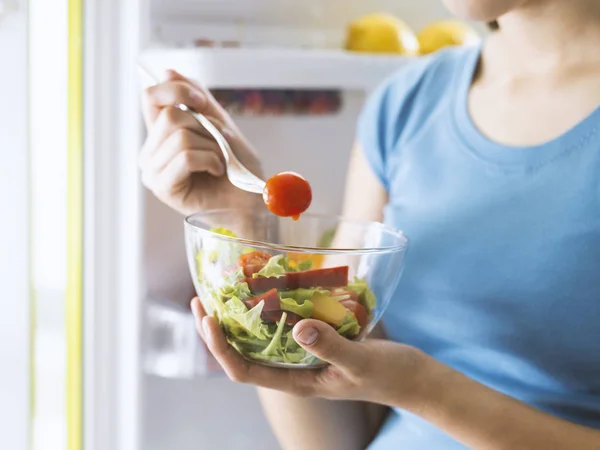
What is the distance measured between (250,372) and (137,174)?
502mm

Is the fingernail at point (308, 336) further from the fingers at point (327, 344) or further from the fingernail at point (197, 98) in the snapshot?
the fingernail at point (197, 98)

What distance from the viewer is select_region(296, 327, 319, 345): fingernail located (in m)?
0.53

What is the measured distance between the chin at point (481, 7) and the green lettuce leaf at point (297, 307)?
301 millimetres

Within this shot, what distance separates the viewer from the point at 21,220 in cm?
91

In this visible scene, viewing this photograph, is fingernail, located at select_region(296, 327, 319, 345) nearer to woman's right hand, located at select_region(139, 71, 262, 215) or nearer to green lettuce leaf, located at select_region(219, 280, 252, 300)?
green lettuce leaf, located at select_region(219, 280, 252, 300)

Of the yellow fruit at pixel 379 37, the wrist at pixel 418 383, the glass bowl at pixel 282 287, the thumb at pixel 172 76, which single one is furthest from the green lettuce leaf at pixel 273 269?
the yellow fruit at pixel 379 37

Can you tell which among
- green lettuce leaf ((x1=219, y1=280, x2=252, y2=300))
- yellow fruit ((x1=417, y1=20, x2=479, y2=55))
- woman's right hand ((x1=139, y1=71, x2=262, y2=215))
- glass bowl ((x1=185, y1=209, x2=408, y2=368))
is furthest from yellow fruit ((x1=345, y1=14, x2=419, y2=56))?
green lettuce leaf ((x1=219, y1=280, x2=252, y2=300))

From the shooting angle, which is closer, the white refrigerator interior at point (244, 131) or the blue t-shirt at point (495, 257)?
the blue t-shirt at point (495, 257)

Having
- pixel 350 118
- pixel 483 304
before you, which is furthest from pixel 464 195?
pixel 350 118

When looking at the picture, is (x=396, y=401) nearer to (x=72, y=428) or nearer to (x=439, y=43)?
(x=72, y=428)

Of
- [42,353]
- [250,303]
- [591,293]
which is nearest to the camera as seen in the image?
[250,303]

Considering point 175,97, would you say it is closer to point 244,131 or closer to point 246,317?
point 246,317

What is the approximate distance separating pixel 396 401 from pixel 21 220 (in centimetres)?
52

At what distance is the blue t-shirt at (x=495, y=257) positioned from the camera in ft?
2.30
